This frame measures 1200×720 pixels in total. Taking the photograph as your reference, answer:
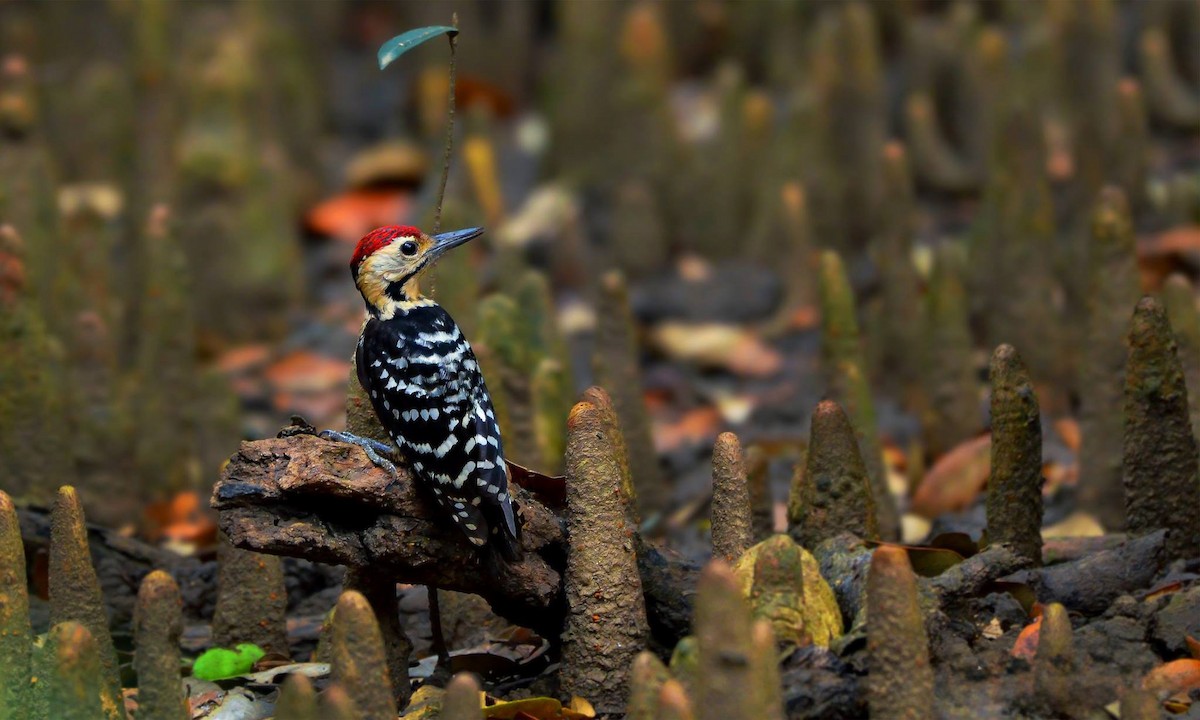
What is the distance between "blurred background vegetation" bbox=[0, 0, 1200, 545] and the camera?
745 cm

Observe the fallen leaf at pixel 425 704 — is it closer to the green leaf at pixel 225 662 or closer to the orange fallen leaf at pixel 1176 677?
the green leaf at pixel 225 662

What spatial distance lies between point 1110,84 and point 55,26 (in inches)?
309

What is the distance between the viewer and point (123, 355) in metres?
9.83

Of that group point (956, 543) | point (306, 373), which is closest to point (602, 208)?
point (306, 373)

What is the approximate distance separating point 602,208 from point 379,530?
22.5 feet

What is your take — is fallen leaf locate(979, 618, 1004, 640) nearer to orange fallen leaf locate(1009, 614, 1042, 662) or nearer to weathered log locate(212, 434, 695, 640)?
orange fallen leaf locate(1009, 614, 1042, 662)

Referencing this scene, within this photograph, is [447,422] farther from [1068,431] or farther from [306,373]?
[306,373]

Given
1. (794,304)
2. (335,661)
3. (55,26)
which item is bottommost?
(335,661)

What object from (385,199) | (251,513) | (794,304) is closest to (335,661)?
(251,513)

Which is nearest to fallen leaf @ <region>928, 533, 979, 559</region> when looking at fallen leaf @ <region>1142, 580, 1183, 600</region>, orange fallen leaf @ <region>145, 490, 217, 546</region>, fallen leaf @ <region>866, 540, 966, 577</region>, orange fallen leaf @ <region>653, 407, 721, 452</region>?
fallen leaf @ <region>866, 540, 966, 577</region>

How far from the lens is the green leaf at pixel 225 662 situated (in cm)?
498

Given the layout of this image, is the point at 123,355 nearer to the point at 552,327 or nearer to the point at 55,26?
the point at 552,327

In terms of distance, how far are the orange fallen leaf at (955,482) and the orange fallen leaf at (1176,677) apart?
2.40 m

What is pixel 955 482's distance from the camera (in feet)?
22.2
